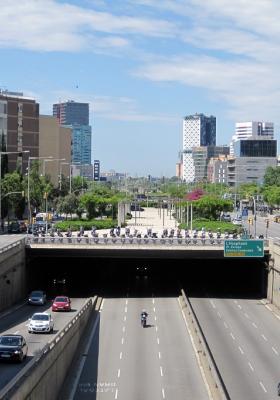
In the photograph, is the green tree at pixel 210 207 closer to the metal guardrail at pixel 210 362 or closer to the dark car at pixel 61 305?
the metal guardrail at pixel 210 362

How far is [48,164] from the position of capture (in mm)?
197750

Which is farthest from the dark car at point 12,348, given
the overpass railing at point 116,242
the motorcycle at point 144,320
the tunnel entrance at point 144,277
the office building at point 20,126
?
the office building at point 20,126

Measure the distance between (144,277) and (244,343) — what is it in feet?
123

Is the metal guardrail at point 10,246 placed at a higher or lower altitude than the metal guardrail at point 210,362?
higher

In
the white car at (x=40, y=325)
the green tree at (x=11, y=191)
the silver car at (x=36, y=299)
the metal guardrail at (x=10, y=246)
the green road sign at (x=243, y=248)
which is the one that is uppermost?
the green tree at (x=11, y=191)

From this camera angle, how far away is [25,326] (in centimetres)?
5297

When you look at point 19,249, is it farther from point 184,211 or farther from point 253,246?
point 184,211

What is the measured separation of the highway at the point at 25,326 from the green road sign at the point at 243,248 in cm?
1448

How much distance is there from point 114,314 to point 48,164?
13547cm

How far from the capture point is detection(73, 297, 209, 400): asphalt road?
40.7 meters

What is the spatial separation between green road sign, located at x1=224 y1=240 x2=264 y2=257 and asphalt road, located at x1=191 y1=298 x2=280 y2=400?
4373 mm

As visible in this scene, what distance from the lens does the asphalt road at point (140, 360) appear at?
40.7 metres

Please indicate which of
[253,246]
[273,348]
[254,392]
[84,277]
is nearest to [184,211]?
[84,277]

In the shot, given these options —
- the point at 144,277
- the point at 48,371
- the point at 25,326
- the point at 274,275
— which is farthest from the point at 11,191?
the point at 48,371
